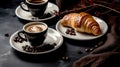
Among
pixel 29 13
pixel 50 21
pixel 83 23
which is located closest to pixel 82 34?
pixel 83 23

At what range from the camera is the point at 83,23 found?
126 cm

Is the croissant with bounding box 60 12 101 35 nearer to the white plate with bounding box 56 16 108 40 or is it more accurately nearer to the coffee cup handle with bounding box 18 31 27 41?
the white plate with bounding box 56 16 108 40

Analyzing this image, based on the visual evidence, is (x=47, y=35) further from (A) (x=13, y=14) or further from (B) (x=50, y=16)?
(A) (x=13, y=14)

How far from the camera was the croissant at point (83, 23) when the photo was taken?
1.24m

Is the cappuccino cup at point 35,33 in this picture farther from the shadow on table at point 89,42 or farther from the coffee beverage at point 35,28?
the shadow on table at point 89,42

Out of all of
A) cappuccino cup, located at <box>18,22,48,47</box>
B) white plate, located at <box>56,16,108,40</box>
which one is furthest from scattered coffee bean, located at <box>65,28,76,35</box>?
cappuccino cup, located at <box>18,22,48,47</box>

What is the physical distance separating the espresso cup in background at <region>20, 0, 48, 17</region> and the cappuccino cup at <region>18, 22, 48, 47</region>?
0.50ft

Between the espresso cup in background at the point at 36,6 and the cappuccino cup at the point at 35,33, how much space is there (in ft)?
0.50

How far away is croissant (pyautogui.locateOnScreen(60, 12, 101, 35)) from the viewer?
1.24m

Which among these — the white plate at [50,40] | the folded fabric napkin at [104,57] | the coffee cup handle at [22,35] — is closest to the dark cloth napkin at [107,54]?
the folded fabric napkin at [104,57]

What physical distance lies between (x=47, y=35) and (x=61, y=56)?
14 cm

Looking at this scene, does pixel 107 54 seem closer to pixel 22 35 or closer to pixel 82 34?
pixel 82 34

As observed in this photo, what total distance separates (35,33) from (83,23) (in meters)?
0.21

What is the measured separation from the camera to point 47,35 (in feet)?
4.18
